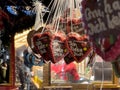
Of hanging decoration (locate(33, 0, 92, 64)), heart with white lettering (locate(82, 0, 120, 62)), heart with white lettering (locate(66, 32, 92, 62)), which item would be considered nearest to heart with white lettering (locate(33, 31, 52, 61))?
hanging decoration (locate(33, 0, 92, 64))

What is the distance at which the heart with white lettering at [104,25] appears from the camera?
0.67 m

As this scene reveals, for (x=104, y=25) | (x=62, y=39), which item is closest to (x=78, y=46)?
(x=62, y=39)

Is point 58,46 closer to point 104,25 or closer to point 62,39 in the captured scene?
point 62,39

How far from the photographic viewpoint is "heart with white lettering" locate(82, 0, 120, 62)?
67cm

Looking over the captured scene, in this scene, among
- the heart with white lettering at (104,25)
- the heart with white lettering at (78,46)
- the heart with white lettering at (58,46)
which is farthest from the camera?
the heart with white lettering at (58,46)

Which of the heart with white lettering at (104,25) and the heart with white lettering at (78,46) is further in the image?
the heart with white lettering at (78,46)

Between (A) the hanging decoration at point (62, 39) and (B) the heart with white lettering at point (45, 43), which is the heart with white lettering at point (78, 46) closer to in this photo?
(A) the hanging decoration at point (62, 39)

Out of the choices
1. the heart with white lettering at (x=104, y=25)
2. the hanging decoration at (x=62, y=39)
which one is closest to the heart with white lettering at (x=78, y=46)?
the hanging decoration at (x=62, y=39)

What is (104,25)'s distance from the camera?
0.70 metres

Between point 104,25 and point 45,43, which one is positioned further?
point 45,43

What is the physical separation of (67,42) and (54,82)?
108cm

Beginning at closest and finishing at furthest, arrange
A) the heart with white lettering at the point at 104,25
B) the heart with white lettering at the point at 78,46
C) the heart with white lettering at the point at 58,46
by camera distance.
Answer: the heart with white lettering at the point at 104,25 → the heart with white lettering at the point at 78,46 → the heart with white lettering at the point at 58,46

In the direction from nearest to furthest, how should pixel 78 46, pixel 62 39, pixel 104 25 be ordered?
pixel 104 25 < pixel 78 46 < pixel 62 39

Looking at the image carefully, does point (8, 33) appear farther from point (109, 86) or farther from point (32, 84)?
point (109, 86)
